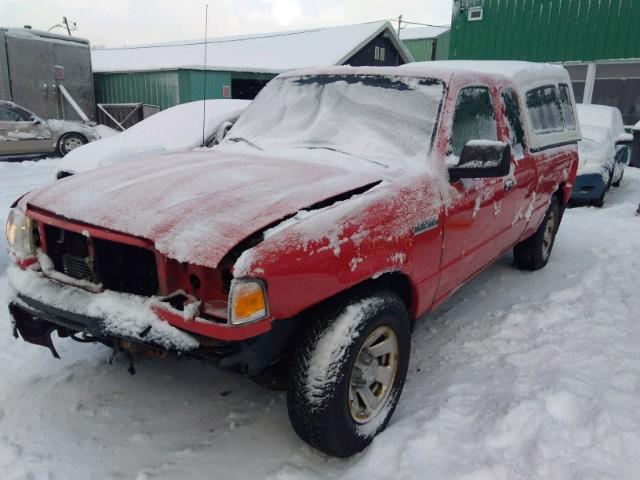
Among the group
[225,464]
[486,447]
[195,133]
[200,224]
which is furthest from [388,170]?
[195,133]

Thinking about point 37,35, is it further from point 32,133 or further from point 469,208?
point 469,208

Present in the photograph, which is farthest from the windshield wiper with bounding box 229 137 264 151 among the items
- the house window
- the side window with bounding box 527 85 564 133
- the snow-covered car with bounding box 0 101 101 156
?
the house window

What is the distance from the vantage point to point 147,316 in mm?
2182

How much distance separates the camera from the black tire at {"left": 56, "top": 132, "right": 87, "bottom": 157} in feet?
41.3

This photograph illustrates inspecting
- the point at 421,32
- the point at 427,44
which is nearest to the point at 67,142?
the point at 427,44

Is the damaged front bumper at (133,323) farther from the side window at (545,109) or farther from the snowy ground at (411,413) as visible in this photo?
the side window at (545,109)

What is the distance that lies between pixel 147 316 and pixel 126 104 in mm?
16985

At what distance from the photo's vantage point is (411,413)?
288cm

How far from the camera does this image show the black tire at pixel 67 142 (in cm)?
1259

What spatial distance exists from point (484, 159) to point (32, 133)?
11760 millimetres

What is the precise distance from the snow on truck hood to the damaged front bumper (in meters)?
0.30

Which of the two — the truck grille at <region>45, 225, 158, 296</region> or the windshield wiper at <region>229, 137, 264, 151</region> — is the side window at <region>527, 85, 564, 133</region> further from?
the truck grille at <region>45, 225, 158, 296</region>

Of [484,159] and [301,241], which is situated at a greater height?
[484,159]

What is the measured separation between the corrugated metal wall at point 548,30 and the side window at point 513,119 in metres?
12.2
